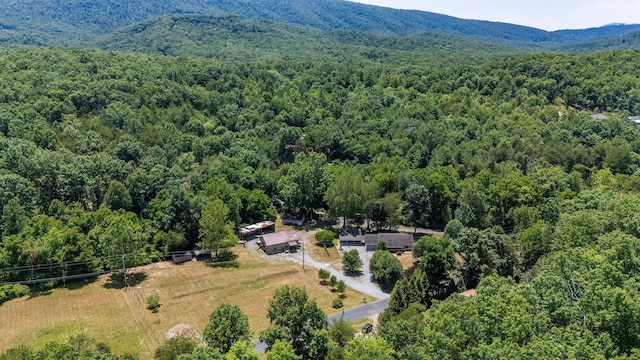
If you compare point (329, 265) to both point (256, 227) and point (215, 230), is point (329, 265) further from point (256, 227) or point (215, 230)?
point (215, 230)

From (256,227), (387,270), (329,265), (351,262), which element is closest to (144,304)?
(256,227)

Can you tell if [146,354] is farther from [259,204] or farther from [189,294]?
[259,204]

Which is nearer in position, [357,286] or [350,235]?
[357,286]

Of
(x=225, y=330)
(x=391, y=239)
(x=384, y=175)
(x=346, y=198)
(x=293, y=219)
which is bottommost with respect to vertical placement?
(x=293, y=219)

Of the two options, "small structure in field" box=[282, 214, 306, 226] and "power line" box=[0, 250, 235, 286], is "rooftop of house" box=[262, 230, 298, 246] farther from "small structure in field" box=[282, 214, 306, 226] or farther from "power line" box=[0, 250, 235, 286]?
"power line" box=[0, 250, 235, 286]

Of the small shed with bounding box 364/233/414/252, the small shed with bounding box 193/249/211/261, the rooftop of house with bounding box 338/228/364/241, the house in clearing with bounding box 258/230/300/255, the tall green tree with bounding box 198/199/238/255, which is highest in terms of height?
the tall green tree with bounding box 198/199/238/255

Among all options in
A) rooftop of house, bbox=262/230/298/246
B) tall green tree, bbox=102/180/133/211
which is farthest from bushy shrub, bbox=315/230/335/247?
tall green tree, bbox=102/180/133/211

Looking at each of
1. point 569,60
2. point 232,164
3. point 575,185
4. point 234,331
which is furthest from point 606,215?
point 569,60
